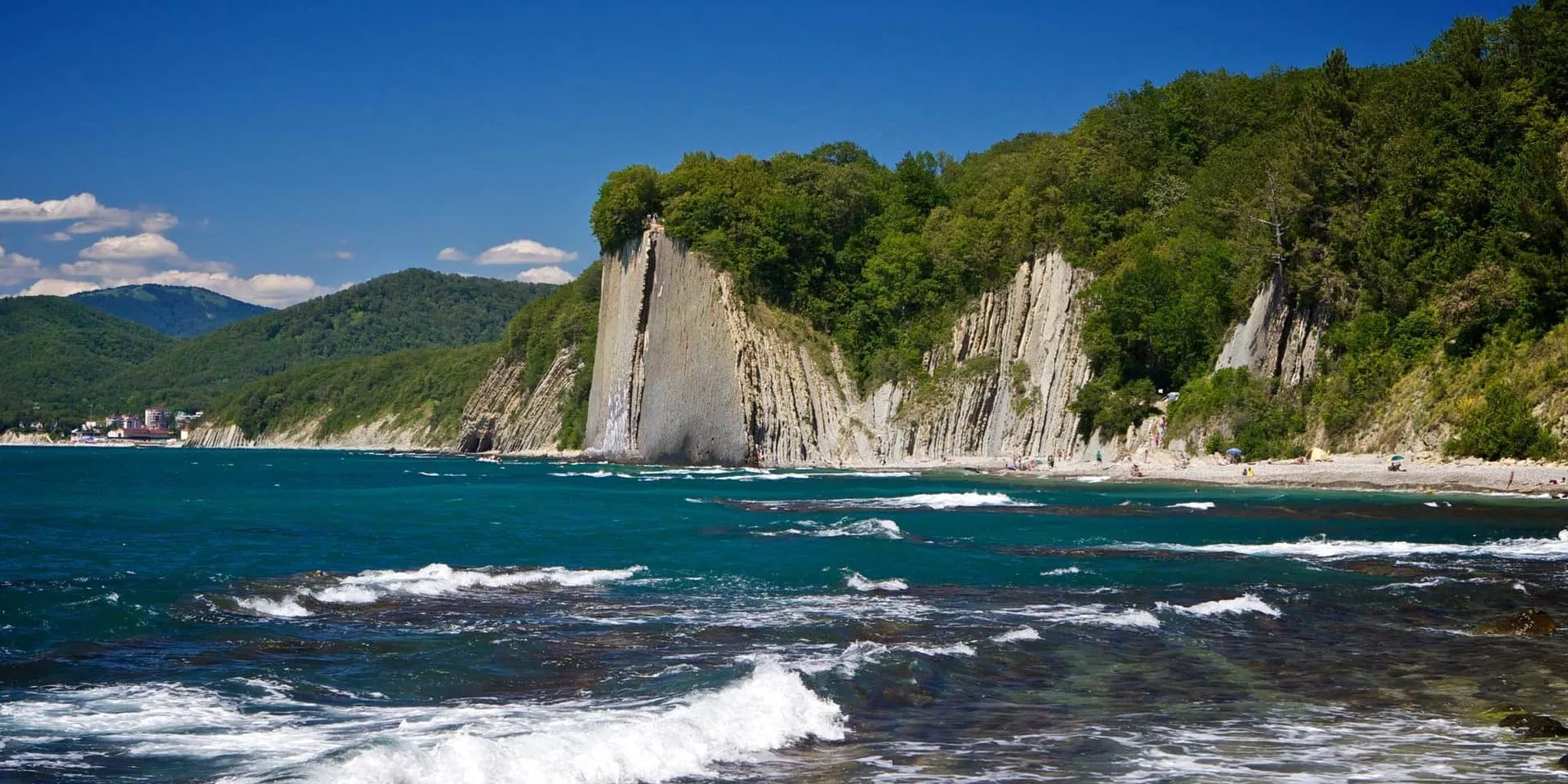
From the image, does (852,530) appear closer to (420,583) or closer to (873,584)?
(873,584)

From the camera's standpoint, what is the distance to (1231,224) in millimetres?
70438

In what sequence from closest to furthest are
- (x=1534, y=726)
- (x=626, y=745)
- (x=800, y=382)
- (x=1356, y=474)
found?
(x=626, y=745)
(x=1534, y=726)
(x=1356, y=474)
(x=800, y=382)

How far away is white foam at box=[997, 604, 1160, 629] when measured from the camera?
67.4 ft

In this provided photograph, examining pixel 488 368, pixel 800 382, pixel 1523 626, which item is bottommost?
pixel 1523 626

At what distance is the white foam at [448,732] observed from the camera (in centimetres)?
1198

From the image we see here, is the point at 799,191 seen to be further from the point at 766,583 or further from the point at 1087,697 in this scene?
the point at 1087,697

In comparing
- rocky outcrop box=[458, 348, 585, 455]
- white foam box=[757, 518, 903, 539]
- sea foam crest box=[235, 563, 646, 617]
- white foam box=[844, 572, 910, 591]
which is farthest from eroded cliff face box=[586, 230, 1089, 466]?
sea foam crest box=[235, 563, 646, 617]

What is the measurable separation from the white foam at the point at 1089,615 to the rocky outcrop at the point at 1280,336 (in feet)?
139

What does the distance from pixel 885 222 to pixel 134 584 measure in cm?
7686

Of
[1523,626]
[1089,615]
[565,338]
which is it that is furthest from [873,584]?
[565,338]

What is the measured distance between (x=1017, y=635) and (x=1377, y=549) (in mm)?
15181

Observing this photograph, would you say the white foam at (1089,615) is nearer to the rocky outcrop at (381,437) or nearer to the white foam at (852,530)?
the white foam at (852,530)

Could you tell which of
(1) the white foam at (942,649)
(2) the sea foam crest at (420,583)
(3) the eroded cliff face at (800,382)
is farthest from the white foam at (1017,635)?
(3) the eroded cliff face at (800,382)

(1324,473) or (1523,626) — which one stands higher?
(1324,473)
